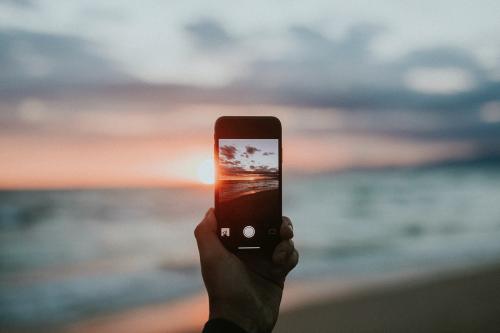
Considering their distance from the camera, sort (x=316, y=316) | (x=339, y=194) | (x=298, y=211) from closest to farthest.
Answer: (x=316, y=316) < (x=298, y=211) < (x=339, y=194)

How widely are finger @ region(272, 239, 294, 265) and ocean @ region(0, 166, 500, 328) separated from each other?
14.9 feet

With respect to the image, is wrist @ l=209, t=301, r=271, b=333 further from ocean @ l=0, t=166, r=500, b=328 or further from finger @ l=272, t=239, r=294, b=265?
ocean @ l=0, t=166, r=500, b=328

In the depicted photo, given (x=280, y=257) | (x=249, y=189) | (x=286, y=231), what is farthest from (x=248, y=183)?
(x=280, y=257)

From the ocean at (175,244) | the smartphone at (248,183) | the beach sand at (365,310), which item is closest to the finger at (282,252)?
the smartphone at (248,183)

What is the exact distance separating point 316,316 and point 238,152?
3.70 m

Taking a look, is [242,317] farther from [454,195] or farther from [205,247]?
[454,195]

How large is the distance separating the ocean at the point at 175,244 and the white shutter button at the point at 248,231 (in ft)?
14.2

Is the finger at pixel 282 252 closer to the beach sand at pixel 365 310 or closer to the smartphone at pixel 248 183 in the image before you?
the smartphone at pixel 248 183

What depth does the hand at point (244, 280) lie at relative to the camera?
2.27 m

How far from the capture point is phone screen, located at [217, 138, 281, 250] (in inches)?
108

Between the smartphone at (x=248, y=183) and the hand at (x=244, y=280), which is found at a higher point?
the smartphone at (x=248, y=183)

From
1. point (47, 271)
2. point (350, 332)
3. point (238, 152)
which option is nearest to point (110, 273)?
point (47, 271)

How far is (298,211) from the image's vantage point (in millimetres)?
17734

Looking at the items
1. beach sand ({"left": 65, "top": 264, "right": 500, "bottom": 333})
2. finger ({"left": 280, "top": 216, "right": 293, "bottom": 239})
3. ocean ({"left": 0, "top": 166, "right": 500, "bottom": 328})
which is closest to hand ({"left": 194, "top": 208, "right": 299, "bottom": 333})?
finger ({"left": 280, "top": 216, "right": 293, "bottom": 239})
